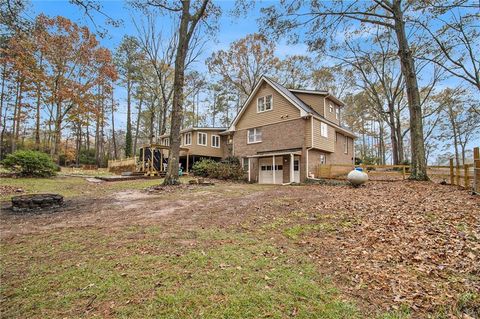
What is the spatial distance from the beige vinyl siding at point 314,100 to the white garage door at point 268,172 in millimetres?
5354

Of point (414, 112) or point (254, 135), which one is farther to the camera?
point (254, 135)

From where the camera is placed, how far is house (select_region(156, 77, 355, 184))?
53.9 ft

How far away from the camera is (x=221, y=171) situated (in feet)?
61.0

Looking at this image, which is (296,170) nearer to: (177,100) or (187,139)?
(177,100)

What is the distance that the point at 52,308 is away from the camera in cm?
246

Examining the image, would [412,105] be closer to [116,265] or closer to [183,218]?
[183,218]

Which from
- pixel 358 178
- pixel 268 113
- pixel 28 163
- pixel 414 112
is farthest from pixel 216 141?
pixel 414 112

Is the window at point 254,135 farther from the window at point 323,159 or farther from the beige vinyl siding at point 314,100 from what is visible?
the window at point 323,159

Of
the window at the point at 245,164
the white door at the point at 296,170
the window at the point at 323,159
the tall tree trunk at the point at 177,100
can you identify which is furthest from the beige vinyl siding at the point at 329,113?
the tall tree trunk at the point at 177,100

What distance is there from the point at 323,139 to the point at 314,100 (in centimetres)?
377

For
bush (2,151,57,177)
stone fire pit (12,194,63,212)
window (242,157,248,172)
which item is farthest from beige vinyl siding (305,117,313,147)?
bush (2,151,57,177)

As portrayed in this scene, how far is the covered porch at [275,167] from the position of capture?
1670 cm

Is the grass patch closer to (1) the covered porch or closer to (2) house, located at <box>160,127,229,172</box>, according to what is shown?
(1) the covered porch

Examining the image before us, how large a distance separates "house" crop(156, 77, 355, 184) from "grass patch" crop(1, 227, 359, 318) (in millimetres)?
12962
